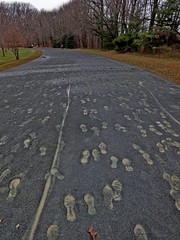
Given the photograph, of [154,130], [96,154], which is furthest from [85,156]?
[154,130]

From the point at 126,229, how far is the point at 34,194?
3.56ft

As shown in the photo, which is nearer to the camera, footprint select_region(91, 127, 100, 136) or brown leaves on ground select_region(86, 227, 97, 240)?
brown leaves on ground select_region(86, 227, 97, 240)

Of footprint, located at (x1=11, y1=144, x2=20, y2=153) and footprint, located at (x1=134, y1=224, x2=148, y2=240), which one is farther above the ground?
footprint, located at (x1=134, y1=224, x2=148, y2=240)

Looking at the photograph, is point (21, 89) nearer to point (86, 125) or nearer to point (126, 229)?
point (86, 125)

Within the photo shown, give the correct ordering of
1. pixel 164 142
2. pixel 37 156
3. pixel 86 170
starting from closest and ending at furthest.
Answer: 1. pixel 86 170
2. pixel 37 156
3. pixel 164 142

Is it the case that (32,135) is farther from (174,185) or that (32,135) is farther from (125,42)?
(125,42)

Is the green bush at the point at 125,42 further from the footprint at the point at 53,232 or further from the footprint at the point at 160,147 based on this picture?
the footprint at the point at 53,232

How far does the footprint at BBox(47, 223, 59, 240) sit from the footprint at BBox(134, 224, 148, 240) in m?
0.70

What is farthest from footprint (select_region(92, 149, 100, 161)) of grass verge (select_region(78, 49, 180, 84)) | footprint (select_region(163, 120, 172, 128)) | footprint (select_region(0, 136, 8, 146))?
grass verge (select_region(78, 49, 180, 84))

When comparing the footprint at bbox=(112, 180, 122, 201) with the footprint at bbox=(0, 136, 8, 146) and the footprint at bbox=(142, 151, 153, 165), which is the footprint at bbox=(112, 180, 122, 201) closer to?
the footprint at bbox=(142, 151, 153, 165)

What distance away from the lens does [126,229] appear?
196cm

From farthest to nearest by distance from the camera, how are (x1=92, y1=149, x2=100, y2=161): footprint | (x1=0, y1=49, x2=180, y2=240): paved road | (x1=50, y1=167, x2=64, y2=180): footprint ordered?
(x1=92, y1=149, x2=100, y2=161): footprint → (x1=50, y1=167, x2=64, y2=180): footprint → (x1=0, y1=49, x2=180, y2=240): paved road

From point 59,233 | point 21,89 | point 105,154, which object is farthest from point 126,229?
point 21,89

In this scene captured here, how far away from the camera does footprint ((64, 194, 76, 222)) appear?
210 centimetres
